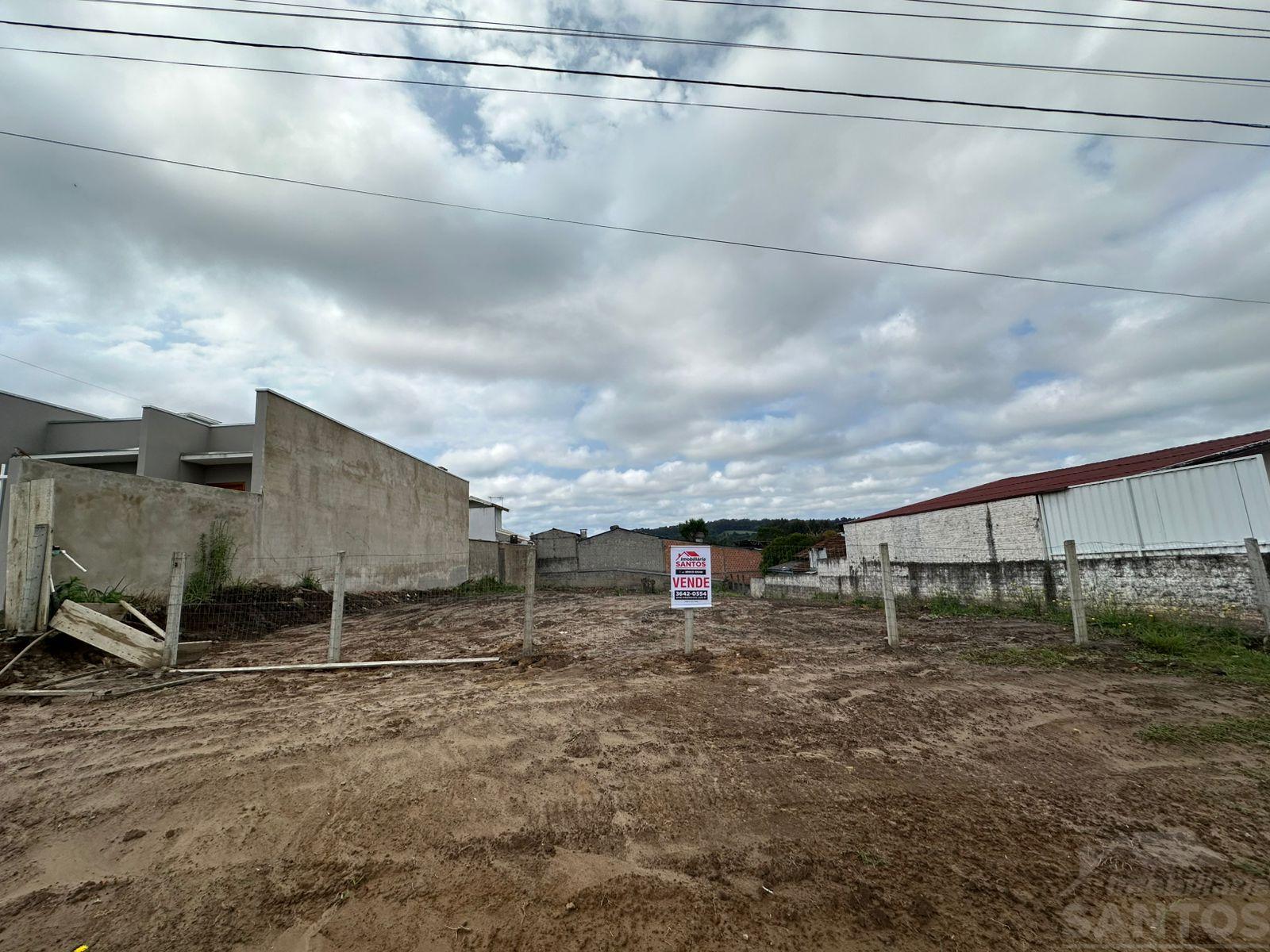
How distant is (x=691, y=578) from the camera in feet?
26.8

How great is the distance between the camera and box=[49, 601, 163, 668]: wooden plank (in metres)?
7.55

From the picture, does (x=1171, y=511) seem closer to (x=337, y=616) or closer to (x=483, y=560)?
(x=337, y=616)

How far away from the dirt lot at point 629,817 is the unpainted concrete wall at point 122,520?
218 inches

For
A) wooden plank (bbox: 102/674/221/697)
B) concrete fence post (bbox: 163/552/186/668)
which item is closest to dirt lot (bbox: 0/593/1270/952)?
wooden plank (bbox: 102/674/221/697)

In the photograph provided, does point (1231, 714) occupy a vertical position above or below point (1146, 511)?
below

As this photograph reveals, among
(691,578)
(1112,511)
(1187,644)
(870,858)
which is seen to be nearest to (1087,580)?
(1112,511)

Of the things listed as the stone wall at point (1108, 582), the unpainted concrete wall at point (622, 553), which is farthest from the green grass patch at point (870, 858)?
the unpainted concrete wall at point (622, 553)

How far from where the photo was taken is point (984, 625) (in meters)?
11.9

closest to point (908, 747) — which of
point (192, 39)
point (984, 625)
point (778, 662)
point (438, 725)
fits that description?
point (778, 662)

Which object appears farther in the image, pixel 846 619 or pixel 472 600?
pixel 472 600

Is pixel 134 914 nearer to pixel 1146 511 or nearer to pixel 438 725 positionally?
pixel 438 725

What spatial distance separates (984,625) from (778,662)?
6.91 metres

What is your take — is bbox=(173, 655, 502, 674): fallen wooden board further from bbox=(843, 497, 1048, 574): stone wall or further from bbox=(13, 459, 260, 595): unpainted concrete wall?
bbox=(843, 497, 1048, 574): stone wall

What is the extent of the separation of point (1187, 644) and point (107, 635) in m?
15.3
